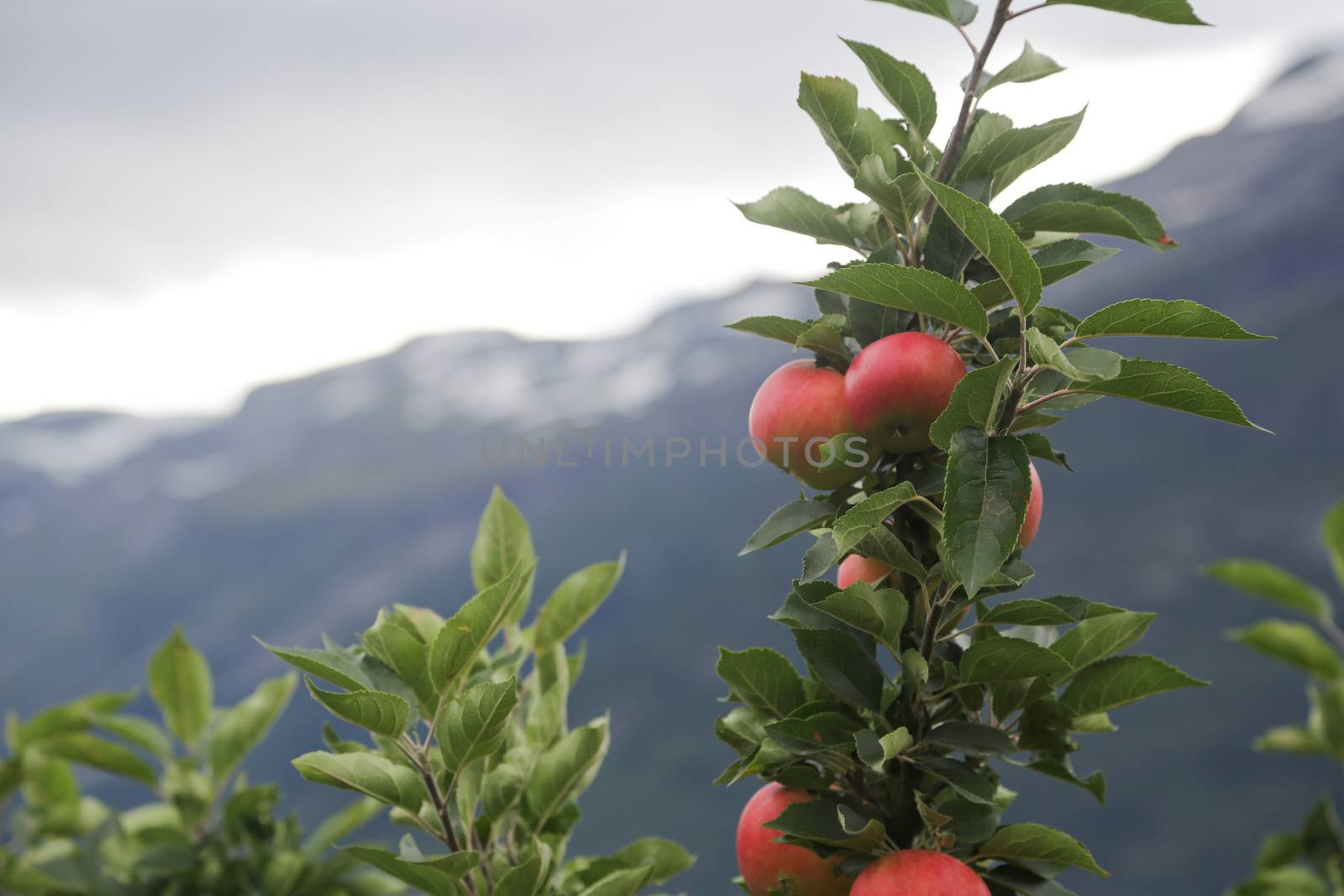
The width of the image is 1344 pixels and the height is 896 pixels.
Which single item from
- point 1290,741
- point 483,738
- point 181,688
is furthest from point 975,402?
point 1290,741

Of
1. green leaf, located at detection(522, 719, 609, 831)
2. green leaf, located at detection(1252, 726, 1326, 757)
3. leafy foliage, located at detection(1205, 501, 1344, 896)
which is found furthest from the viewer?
green leaf, located at detection(1252, 726, 1326, 757)

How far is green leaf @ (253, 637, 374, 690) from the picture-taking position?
2.63 ft

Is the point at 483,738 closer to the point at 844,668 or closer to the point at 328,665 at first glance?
the point at 328,665

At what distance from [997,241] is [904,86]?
0.86 ft

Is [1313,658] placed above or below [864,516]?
below

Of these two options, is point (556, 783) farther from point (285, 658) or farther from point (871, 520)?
point (871, 520)

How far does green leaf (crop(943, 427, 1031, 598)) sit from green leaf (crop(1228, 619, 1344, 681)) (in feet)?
4.33

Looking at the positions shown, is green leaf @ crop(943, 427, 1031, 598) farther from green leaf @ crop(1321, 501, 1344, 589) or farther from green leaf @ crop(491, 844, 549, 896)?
green leaf @ crop(1321, 501, 1344, 589)

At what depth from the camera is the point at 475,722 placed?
848 mm

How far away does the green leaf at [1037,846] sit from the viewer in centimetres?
78

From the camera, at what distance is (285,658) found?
79cm

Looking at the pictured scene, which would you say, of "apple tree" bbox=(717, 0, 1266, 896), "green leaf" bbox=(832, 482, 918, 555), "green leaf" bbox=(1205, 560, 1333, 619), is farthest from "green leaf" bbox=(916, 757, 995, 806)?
"green leaf" bbox=(1205, 560, 1333, 619)

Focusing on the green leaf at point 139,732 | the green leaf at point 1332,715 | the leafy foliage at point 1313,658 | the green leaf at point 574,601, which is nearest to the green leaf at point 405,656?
the green leaf at point 574,601

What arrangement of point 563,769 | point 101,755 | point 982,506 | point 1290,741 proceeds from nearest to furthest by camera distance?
point 982,506 → point 563,769 → point 101,755 → point 1290,741
